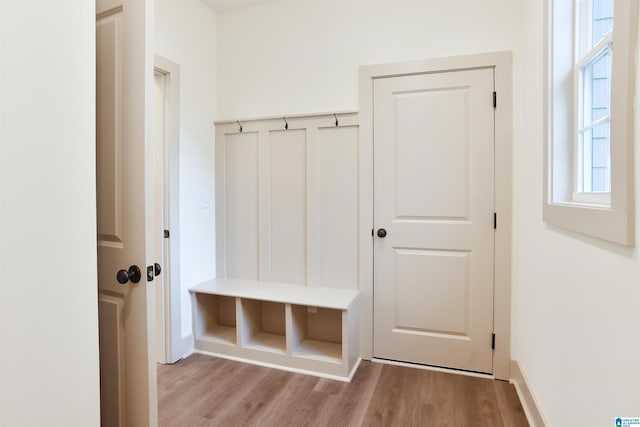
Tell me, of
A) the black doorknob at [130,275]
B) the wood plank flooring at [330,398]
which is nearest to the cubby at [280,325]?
the wood plank flooring at [330,398]

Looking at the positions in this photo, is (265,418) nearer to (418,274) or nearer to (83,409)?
(83,409)

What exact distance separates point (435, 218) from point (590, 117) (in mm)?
1109

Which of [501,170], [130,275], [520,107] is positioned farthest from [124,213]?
[520,107]

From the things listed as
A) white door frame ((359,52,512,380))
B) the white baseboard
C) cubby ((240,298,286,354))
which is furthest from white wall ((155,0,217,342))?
the white baseboard

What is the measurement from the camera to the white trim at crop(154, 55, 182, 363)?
243 centimetres

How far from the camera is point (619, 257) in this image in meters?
0.97

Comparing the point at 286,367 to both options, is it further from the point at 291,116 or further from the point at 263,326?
the point at 291,116

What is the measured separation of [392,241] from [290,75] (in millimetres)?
1516

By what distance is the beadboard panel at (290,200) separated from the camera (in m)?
2.59

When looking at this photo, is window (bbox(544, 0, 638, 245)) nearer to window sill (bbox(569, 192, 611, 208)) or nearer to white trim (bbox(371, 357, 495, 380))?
window sill (bbox(569, 192, 611, 208))

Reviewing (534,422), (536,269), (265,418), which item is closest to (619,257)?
(536,269)

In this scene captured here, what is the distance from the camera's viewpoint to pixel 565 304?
139 centimetres

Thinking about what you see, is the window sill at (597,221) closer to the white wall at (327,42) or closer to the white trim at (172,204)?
the white wall at (327,42)

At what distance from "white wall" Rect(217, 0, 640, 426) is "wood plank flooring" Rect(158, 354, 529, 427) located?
1.05ft
